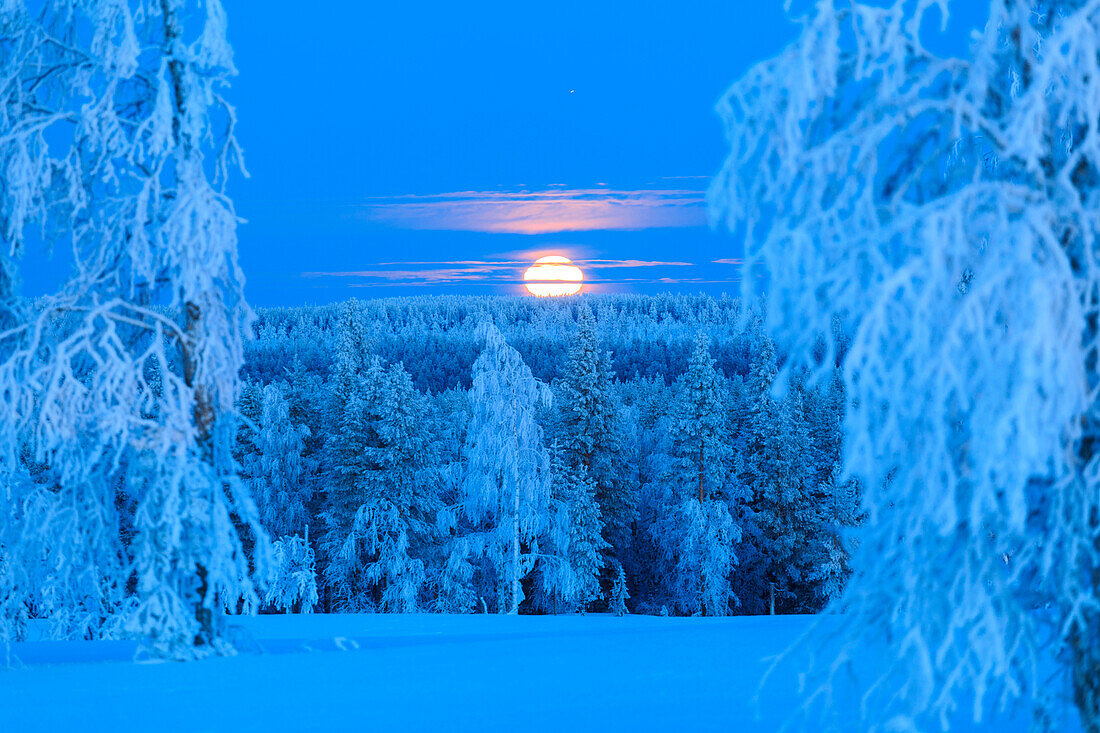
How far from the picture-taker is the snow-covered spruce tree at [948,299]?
402cm

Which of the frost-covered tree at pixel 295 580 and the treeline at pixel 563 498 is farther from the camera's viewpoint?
the treeline at pixel 563 498

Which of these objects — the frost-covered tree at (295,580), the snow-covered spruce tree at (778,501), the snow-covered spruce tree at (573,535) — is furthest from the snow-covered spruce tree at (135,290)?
the snow-covered spruce tree at (778,501)

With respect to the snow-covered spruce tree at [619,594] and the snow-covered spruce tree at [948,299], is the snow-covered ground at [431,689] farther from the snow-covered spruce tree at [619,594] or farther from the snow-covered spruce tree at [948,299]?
the snow-covered spruce tree at [619,594]

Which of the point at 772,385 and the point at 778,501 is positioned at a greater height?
the point at 778,501

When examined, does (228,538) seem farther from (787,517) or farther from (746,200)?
(787,517)

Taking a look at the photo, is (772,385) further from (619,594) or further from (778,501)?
(778,501)

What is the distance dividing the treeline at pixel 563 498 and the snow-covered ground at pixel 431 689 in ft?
55.9

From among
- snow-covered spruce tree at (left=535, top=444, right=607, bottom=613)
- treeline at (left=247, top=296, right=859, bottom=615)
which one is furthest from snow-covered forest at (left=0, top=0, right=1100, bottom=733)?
treeline at (left=247, top=296, right=859, bottom=615)

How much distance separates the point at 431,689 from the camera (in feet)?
24.2

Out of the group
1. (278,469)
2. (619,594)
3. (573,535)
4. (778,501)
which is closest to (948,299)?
(573,535)

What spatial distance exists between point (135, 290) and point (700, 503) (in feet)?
88.6

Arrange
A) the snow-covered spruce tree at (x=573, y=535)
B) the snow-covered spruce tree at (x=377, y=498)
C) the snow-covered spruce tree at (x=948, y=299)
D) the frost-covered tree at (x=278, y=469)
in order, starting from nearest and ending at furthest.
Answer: the snow-covered spruce tree at (x=948, y=299), the snow-covered spruce tree at (x=573, y=535), the snow-covered spruce tree at (x=377, y=498), the frost-covered tree at (x=278, y=469)

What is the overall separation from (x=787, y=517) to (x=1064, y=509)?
1285 inches

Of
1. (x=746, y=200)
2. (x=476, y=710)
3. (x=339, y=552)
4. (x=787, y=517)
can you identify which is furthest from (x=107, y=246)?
(x=787, y=517)
